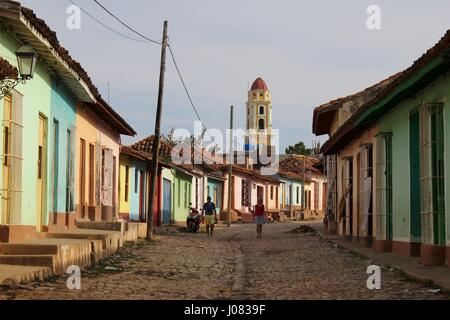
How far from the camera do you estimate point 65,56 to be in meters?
13.1

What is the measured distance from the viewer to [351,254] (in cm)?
1590

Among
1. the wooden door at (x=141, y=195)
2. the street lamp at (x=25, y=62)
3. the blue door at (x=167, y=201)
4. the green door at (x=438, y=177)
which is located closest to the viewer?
the street lamp at (x=25, y=62)

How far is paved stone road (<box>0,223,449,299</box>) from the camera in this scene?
8.96 m

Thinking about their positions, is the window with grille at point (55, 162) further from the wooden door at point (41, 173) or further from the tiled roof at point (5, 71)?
the tiled roof at point (5, 71)

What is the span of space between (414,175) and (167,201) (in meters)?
19.5

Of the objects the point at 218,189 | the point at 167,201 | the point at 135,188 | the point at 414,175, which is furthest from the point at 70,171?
the point at 218,189

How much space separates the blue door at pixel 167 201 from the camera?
105ft

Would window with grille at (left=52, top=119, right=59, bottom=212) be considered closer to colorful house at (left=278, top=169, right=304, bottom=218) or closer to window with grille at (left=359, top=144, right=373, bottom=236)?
window with grille at (left=359, top=144, right=373, bottom=236)

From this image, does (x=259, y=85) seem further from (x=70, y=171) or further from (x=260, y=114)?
(x=70, y=171)

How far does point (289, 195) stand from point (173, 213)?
97.4ft

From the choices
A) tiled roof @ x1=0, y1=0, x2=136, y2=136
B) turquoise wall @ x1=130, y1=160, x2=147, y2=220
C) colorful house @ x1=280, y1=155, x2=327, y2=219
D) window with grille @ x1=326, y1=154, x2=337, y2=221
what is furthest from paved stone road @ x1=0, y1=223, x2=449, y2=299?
colorful house @ x1=280, y1=155, x2=327, y2=219

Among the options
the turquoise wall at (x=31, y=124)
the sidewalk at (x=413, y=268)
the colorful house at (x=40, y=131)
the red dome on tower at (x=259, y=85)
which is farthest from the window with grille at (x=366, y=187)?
the red dome on tower at (x=259, y=85)

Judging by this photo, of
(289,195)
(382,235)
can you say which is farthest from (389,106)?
(289,195)
